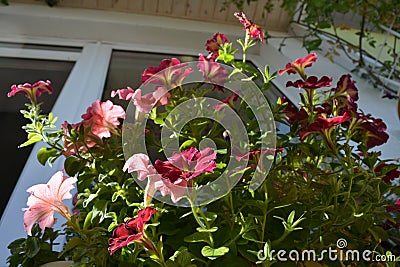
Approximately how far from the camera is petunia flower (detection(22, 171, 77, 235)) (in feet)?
1.65

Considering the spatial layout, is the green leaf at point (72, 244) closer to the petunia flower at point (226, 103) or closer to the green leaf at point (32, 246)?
the green leaf at point (32, 246)

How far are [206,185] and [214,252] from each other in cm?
8

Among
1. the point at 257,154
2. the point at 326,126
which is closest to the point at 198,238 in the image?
the point at 257,154

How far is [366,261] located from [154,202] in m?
0.30

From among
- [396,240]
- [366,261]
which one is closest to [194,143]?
[366,261]

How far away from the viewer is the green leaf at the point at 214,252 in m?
0.43

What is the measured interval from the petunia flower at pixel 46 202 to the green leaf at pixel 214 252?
19 centimetres


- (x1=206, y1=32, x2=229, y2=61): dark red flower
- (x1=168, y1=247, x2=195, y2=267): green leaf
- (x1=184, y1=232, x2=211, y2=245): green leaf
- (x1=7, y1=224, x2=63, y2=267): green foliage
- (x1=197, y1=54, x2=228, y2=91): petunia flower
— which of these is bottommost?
(x1=7, y1=224, x2=63, y2=267): green foliage

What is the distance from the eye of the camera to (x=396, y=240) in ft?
2.31

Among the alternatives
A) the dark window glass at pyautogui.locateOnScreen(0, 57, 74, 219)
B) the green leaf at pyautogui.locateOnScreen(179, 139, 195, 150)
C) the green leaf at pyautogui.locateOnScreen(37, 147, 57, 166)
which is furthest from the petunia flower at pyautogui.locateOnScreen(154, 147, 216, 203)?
the dark window glass at pyautogui.locateOnScreen(0, 57, 74, 219)

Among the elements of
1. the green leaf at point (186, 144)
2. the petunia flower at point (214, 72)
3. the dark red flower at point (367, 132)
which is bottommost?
the green leaf at point (186, 144)

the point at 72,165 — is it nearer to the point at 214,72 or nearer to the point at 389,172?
the point at 214,72

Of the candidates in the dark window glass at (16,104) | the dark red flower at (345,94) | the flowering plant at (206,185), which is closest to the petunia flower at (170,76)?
the flowering plant at (206,185)

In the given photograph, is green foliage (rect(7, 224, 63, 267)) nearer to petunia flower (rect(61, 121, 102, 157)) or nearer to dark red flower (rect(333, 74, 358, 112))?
petunia flower (rect(61, 121, 102, 157))
